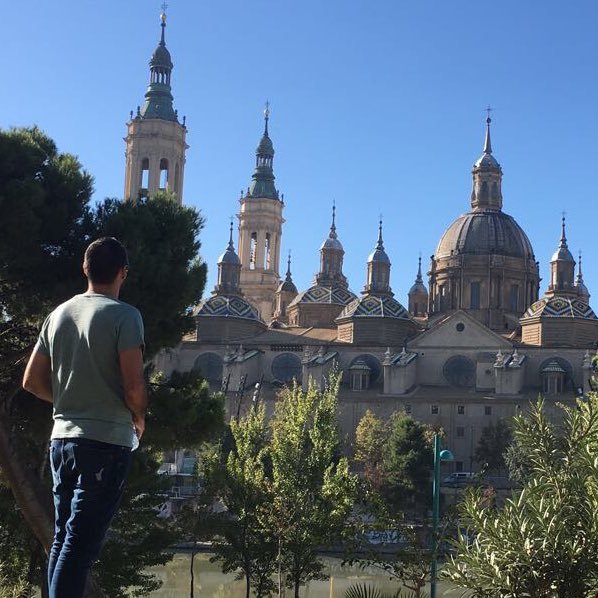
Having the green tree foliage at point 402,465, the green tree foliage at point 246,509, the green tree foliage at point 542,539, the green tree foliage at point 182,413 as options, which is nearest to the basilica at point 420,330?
the green tree foliage at point 402,465

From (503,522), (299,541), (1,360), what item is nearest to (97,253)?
(503,522)

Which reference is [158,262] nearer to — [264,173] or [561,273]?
[561,273]

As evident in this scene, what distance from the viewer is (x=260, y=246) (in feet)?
277

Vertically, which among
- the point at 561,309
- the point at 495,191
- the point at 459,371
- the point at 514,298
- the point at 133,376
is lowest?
the point at 133,376

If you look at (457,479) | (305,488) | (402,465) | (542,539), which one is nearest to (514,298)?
(457,479)

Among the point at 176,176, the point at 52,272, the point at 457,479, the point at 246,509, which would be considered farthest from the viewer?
the point at 176,176

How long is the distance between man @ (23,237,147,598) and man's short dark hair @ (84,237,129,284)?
0.48ft

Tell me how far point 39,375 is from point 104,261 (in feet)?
1.90

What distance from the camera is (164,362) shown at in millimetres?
61438

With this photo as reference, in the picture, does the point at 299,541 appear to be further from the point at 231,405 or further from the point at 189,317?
the point at 231,405

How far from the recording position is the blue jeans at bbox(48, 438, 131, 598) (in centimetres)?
451

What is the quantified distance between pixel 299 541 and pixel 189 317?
762 centimetres

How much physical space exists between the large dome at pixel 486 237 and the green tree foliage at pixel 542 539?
194 feet

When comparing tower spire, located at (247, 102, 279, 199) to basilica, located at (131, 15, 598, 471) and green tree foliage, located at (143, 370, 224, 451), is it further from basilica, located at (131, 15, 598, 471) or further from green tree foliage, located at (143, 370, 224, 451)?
green tree foliage, located at (143, 370, 224, 451)
